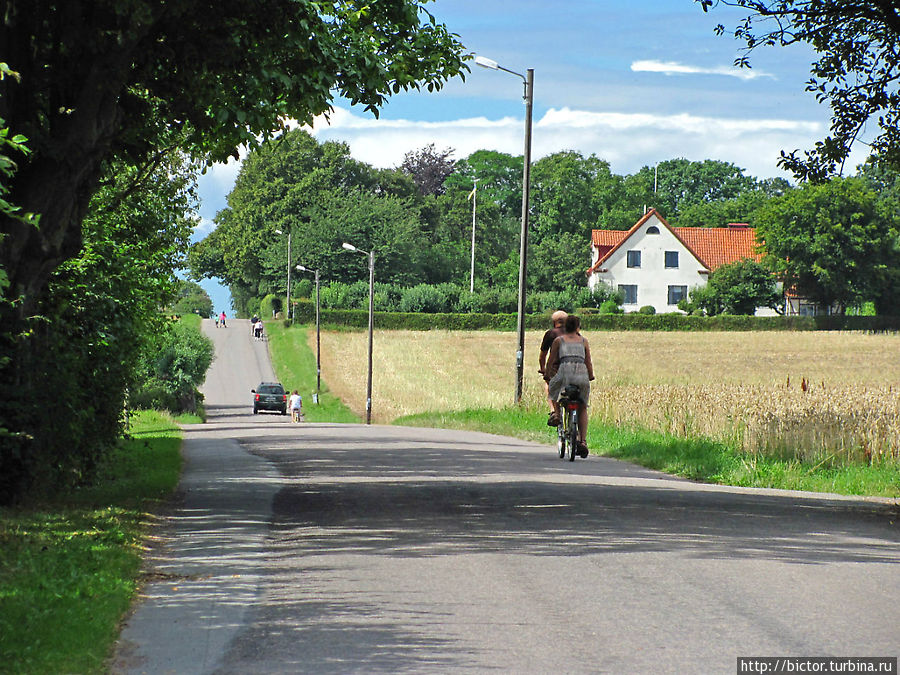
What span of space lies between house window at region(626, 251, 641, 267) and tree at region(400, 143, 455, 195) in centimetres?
3150

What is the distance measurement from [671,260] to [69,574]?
4112 inches

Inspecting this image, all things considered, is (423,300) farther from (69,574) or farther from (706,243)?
(69,574)

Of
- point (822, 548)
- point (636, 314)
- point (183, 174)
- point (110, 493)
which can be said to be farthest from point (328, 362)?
point (822, 548)

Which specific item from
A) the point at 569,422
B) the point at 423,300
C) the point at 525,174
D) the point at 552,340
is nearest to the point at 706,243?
the point at 423,300

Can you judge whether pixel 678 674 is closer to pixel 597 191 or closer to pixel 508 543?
pixel 508 543

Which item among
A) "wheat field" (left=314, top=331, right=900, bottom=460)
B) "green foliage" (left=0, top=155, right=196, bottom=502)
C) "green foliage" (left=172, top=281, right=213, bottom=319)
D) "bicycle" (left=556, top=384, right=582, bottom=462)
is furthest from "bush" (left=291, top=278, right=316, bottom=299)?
"bicycle" (left=556, top=384, right=582, bottom=462)

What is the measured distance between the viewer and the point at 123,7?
32.2 feet

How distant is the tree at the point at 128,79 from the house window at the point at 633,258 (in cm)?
9781

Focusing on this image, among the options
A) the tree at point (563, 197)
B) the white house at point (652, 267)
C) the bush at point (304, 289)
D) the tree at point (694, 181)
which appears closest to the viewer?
the bush at point (304, 289)

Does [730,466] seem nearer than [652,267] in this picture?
Yes

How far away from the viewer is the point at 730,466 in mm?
17156

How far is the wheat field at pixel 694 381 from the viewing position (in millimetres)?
18625

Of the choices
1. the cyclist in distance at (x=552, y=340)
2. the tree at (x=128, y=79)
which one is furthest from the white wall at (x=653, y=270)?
the tree at (x=128, y=79)

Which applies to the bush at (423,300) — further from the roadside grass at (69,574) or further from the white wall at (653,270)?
the roadside grass at (69,574)
